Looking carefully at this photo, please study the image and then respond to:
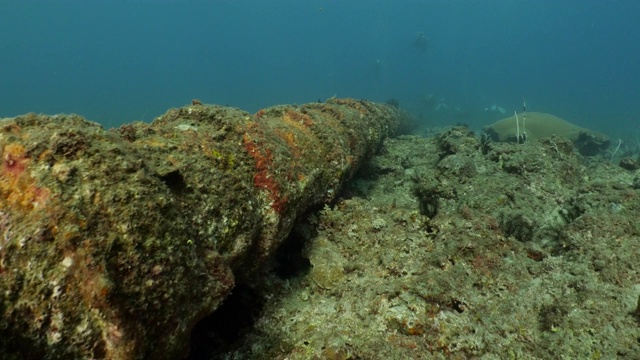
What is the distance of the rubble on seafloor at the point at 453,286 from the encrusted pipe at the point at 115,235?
0.75 meters

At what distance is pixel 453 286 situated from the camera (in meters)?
3.09

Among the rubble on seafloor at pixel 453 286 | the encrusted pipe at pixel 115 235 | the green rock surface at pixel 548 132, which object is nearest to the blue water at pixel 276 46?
the green rock surface at pixel 548 132

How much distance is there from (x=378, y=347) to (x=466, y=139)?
7.42m

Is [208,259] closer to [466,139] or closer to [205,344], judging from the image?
[205,344]

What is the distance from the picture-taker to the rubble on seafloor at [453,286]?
2641 mm

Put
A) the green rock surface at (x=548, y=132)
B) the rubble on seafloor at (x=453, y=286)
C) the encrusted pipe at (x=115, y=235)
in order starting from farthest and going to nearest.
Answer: the green rock surface at (x=548, y=132), the rubble on seafloor at (x=453, y=286), the encrusted pipe at (x=115, y=235)

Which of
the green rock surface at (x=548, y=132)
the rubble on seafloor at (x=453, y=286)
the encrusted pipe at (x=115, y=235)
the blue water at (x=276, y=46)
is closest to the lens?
the encrusted pipe at (x=115, y=235)

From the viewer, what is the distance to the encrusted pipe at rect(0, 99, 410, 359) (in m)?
1.48

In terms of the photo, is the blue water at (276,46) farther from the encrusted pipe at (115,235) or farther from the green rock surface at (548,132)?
the encrusted pipe at (115,235)

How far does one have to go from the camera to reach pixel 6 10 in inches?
6762

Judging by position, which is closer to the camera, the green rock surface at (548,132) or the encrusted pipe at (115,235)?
the encrusted pipe at (115,235)

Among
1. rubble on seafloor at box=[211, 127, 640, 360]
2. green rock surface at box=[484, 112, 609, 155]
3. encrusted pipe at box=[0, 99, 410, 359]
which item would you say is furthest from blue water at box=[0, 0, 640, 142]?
encrusted pipe at box=[0, 99, 410, 359]

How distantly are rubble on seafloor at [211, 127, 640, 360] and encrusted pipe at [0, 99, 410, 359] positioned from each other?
0.75 meters

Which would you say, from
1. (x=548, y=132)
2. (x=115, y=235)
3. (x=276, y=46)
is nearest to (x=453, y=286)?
(x=115, y=235)
